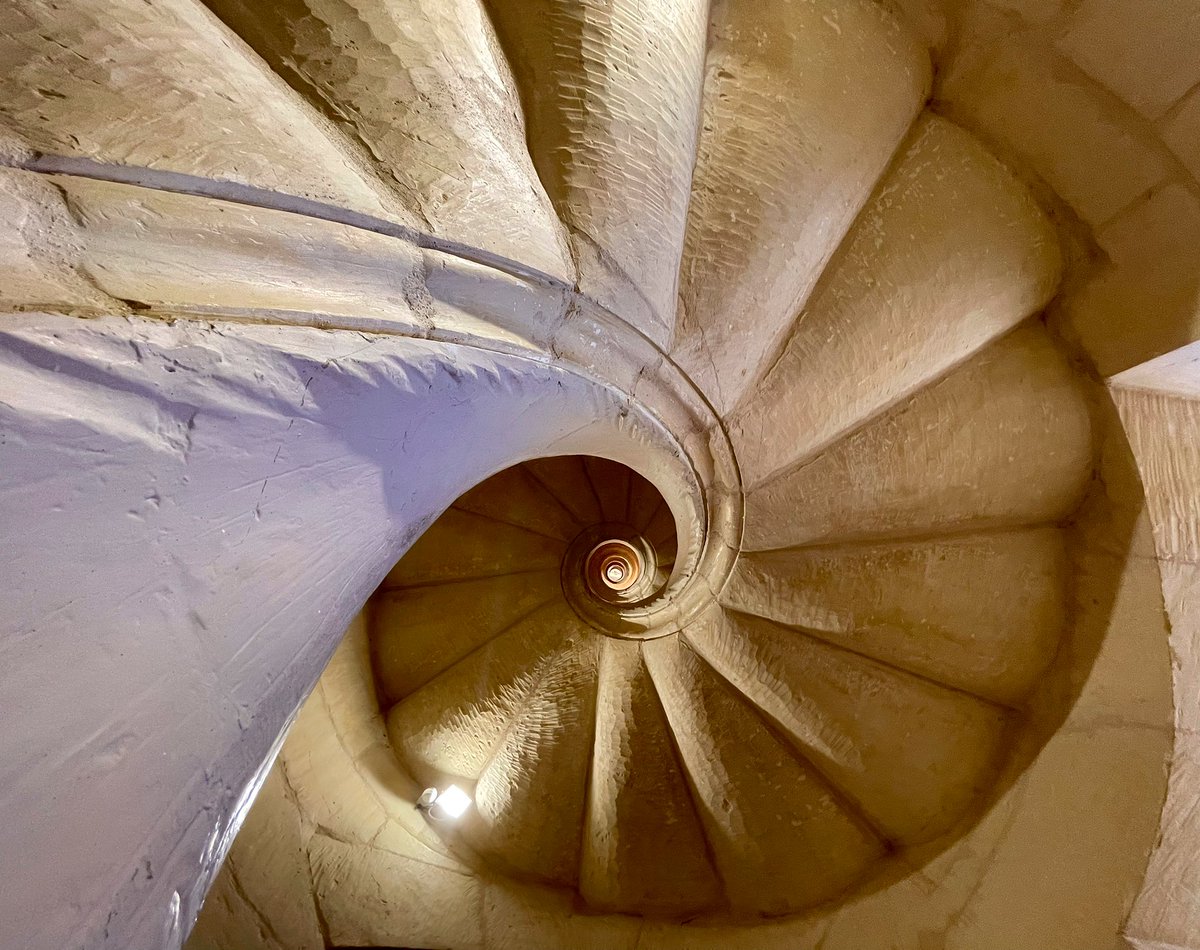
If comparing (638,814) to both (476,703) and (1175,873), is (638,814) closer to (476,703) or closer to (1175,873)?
(476,703)

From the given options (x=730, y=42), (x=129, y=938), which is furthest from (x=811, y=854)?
(x=730, y=42)

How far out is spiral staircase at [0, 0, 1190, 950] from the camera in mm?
821

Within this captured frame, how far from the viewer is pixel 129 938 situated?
29.5 inches

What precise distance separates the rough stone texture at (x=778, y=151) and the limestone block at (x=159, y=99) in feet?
3.82

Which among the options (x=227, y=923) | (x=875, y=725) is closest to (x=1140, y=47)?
(x=875, y=725)

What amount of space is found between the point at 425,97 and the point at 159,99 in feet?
1.56

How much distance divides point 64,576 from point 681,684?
8.22 ft

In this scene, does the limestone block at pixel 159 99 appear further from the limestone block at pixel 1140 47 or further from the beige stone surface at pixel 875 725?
the beige stone surface at pixel 875 725

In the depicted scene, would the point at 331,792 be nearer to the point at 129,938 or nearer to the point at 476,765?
the point at 476,765

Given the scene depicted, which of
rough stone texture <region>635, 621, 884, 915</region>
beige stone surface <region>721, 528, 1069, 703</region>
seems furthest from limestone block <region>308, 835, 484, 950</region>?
beige stone surface <region>721, 528, 1069, 703</region>

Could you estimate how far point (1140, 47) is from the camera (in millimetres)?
1937

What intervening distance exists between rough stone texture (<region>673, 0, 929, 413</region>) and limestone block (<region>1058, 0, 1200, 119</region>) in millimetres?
403

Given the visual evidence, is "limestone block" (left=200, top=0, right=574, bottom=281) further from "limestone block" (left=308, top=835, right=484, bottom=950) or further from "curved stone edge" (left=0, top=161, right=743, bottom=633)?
"limestone block" (left=308, top=835, right=484, bottom=950)

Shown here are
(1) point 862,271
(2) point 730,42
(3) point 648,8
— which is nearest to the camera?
(3) point 648,8
